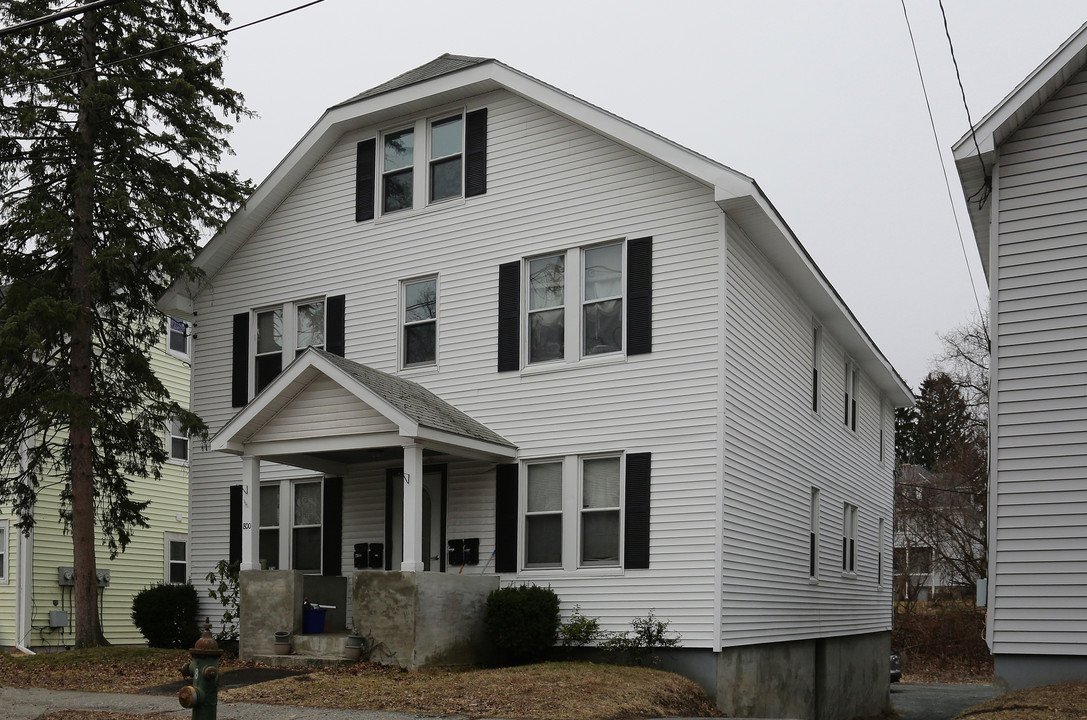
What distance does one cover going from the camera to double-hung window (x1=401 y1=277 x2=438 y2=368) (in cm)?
1881

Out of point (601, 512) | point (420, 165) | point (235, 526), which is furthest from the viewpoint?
point (235, 526)

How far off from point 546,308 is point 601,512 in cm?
320

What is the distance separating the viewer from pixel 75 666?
57.4ft

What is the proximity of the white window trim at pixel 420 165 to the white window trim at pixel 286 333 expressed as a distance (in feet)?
6.49

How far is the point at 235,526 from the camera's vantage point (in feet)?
66.5

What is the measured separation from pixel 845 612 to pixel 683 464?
29.4 feet

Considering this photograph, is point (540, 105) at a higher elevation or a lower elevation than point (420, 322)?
higher

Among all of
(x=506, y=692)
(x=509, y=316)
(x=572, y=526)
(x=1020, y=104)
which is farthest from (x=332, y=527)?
(x=1020, y=104)

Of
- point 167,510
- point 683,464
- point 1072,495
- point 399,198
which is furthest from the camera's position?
point 167,510

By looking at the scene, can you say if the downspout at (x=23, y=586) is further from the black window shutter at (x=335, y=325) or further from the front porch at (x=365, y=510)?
the black window shutter at (x=335, y=325)

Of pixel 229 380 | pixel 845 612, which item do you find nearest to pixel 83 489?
pixel 229 380

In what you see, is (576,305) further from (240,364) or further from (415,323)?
(240,364)

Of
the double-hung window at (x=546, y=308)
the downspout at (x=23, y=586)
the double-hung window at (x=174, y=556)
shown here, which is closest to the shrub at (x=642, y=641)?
the double-hung window at (x=546, y=308)

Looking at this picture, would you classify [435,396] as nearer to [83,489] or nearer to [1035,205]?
[83,489]
